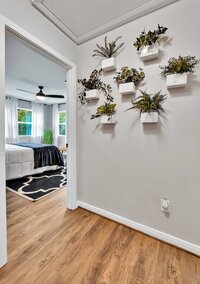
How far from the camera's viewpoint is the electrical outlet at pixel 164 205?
1.51m

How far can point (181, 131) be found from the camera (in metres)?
1.42

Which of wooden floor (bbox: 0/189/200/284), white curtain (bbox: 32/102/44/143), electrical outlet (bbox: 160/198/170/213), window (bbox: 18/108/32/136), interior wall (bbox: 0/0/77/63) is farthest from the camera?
white curtain (bbox: 32/102/44/143)

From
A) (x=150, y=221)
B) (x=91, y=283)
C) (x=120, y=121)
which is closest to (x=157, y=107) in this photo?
(x=120, y=121)

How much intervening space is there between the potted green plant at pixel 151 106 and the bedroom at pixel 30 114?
125 centimetres

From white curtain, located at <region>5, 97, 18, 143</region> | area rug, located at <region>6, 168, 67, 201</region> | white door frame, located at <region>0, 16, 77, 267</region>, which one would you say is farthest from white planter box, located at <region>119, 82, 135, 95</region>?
white curtain, located at <region>5, 97, 18, 143</region>

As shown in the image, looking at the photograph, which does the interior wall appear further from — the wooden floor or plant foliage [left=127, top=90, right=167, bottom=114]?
the wooden floor

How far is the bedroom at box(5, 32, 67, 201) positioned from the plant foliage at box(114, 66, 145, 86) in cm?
91

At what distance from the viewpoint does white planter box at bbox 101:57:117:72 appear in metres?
1.73

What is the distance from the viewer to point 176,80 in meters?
1.35

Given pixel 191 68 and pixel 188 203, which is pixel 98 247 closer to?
pixel 188 203

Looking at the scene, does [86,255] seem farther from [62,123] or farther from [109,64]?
[62,123]

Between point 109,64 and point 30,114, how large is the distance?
5.49 metres

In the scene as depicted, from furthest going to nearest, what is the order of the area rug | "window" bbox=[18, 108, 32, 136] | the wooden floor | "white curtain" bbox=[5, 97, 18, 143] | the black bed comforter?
"window" bbox=[18, 108, 32, 136] → "white curtain" bbox=[5, 97, 18, 143] → the black bed comforter → the area rug → the wooden floor

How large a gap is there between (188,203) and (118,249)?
0.80 metres
